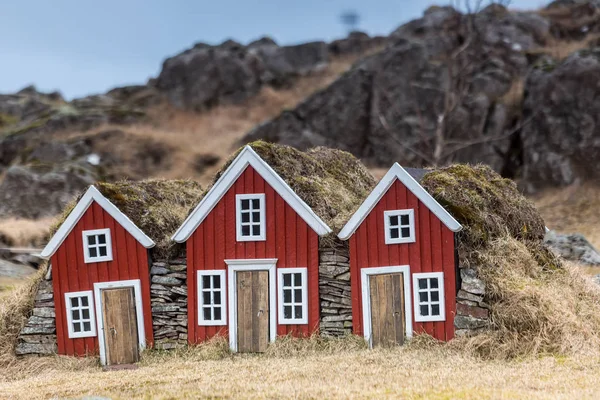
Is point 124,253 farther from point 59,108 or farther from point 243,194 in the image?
point 59,108

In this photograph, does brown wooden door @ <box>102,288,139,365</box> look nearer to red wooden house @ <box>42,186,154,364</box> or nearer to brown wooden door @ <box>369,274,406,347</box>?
red wooden house @ <box>42,186,154,364</box>

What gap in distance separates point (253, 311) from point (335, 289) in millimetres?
2209

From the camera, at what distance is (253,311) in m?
18.5

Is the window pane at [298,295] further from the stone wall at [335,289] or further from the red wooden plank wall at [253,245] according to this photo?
the stone wall at [335,289]

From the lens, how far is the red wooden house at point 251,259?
18266 millimetres

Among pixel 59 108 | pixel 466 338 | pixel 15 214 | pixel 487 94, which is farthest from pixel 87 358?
pixel 59 108

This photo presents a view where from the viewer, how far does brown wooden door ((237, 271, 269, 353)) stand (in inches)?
721

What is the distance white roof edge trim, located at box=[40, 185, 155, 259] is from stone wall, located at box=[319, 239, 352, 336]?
470 cm

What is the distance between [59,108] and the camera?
65.4m

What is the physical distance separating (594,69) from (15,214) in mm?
36183

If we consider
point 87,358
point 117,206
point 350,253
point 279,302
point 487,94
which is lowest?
point 87,358

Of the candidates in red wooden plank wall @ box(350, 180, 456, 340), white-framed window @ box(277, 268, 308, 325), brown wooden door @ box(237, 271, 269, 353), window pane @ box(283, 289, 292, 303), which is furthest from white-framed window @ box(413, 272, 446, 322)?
brown wooden door @ box(237, 271, 269, 353)

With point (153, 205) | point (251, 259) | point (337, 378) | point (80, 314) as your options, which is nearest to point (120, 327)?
point (80, 314)

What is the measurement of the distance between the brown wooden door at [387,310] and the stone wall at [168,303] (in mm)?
5044
